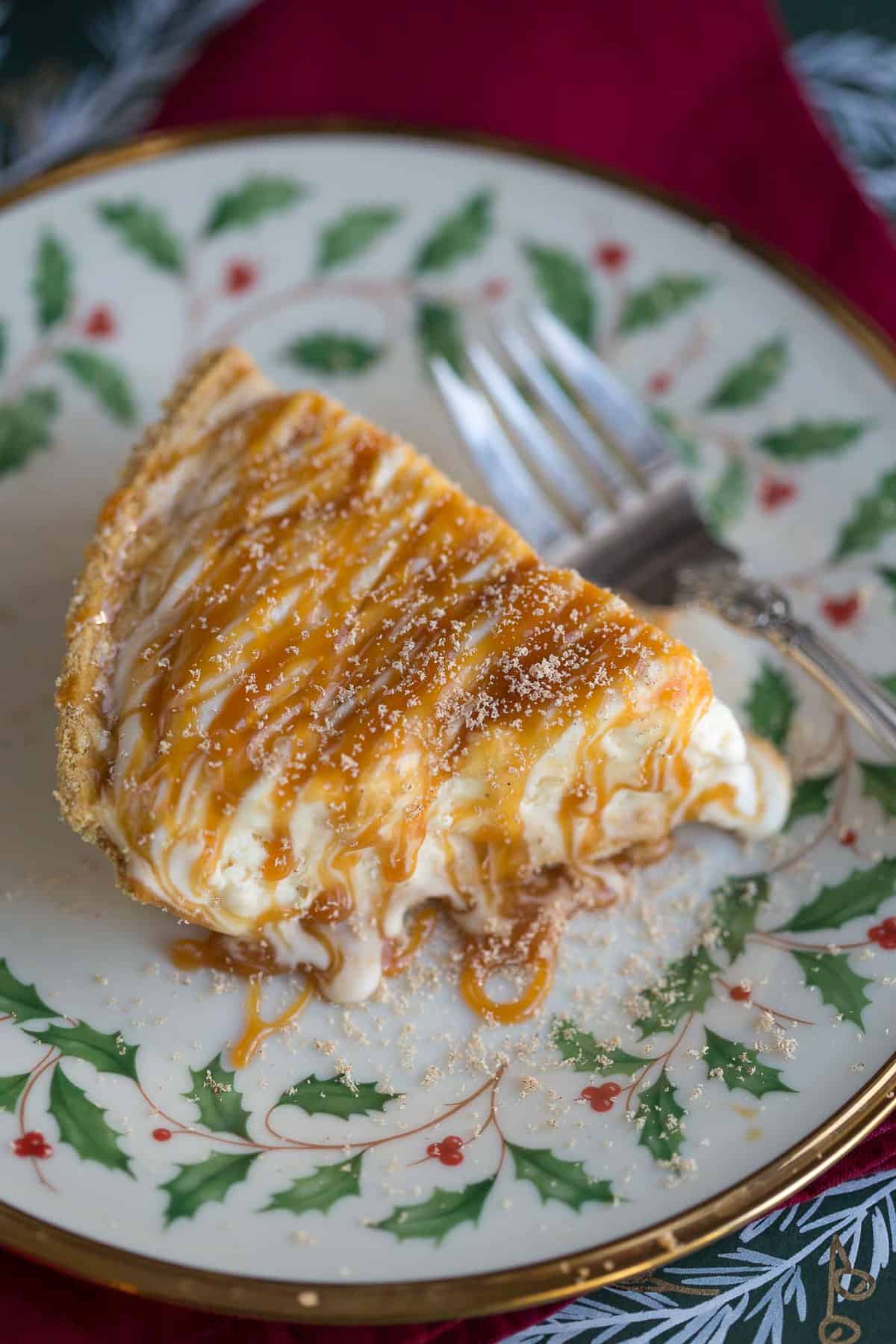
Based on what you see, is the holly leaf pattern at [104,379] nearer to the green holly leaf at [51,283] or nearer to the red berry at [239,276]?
the green holly leaf at [51,283]

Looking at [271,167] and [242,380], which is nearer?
[242,380]

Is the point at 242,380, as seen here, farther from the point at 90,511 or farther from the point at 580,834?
the point at 580,834

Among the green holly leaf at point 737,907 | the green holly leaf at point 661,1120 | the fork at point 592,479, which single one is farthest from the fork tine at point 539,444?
the green holly leaf at point 661,1120

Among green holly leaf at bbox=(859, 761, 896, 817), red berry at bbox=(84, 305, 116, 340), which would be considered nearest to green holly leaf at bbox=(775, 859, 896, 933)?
green holly leaf at bbox=(859, 761, 896, 817)

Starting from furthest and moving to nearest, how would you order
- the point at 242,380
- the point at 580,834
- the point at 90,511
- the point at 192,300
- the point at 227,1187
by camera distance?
the point at 192,300
the point at 90,511
the point at 242,380
the point at 580,834
the point at 227,1187

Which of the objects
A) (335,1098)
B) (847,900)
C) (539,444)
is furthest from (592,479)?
(335,1098)

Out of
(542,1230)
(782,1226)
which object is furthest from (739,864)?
(542,1230)
